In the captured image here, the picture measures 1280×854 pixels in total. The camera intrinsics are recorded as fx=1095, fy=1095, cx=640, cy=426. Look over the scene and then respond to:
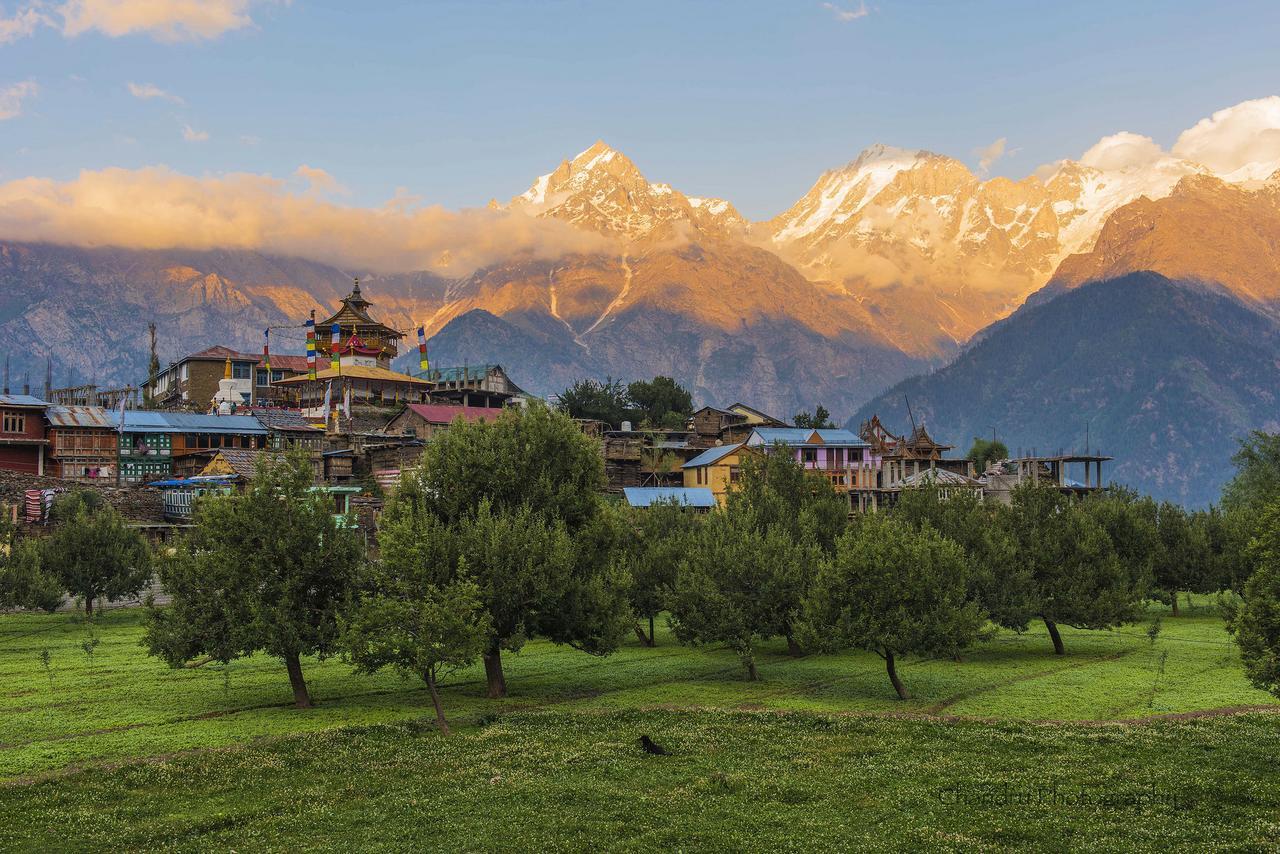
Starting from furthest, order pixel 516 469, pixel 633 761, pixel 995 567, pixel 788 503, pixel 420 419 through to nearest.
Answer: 1. pixel 420 419
2. pixel 788 503
3. pixel 995 567
4. pixel 516 469
5. pixel 633 761

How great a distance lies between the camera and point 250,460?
4407 inches

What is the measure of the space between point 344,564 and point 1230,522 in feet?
247

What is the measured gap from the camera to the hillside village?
109m

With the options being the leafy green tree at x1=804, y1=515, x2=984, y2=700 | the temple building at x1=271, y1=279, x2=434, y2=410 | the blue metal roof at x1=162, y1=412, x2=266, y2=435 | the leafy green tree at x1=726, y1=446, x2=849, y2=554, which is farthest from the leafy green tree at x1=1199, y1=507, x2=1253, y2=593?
the temple building at x1=271, y1=279, x2=434, y2=410

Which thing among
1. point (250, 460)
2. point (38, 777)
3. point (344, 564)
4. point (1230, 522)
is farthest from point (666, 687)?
point (250, 460)

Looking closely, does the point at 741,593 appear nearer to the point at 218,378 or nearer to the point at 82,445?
the point at 82,445

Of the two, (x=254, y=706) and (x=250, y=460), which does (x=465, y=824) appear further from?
(x=250, y=460)

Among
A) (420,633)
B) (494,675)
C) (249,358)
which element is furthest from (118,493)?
(420,633)

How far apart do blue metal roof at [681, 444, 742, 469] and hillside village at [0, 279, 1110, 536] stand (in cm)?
31

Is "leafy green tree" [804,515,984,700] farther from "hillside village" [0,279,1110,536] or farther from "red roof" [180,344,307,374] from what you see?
"red roof" [180,344,307,374]

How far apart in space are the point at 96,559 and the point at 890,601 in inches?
2162

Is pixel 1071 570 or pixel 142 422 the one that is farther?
pixel 142 422

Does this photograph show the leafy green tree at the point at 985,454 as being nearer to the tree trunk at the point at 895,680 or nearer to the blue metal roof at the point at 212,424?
the blue metal roof at the point at 212,424

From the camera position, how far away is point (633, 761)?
3428 cm
